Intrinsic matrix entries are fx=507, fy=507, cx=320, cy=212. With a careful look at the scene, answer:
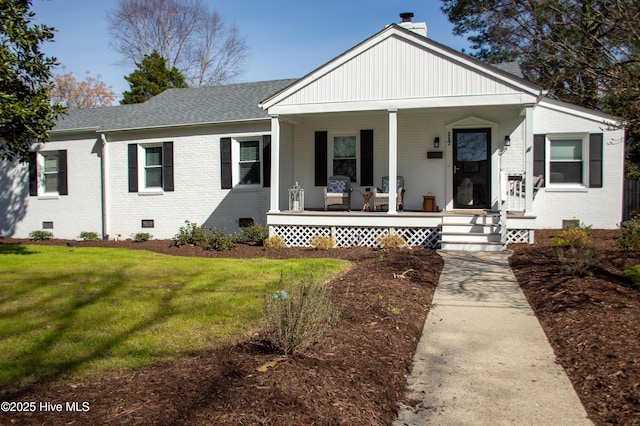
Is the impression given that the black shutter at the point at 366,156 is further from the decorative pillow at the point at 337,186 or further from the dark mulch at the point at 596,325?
the dark mulch at the point at 596,325

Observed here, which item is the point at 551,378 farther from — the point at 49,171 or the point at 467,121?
the point at 49,171

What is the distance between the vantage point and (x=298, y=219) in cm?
1246

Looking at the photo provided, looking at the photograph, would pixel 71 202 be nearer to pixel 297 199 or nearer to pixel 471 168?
pixel 297 199

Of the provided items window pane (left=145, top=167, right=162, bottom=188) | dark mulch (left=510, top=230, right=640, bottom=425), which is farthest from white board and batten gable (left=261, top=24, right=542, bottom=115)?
window pane (left=145, top=167, right=162, bottom=188)

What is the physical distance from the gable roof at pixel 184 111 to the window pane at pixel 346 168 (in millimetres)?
2461

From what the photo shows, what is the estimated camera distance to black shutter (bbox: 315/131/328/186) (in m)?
14.3

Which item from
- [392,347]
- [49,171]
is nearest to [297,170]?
[49,171]

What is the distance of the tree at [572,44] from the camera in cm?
705

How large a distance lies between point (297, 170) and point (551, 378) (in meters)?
11.2

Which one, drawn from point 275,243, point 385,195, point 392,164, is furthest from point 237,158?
point 392,164

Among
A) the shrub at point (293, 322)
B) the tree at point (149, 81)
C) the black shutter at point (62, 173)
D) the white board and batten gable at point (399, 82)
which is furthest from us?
the tree at point (149, 81)

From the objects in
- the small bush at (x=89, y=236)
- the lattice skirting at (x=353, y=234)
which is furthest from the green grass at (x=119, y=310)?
the small bush at (x=89, y=236)

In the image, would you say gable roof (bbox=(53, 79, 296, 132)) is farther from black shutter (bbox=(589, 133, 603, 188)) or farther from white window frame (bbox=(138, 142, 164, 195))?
black shutter (bbox=(589, 133, 603, 188))

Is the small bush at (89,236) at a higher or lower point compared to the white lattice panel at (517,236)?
lower
